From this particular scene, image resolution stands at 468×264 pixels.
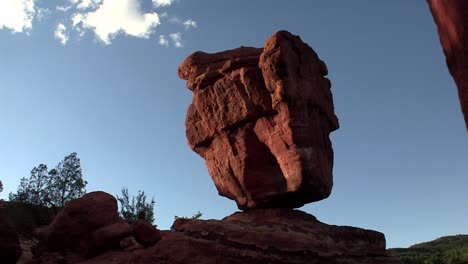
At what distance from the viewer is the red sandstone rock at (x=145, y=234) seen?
17.0 metres

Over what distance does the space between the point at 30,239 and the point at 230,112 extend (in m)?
15.7

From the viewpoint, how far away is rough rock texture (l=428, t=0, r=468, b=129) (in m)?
3.50

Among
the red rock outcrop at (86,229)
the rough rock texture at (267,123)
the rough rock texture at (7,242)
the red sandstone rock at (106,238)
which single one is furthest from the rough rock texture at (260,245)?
the rough rock texture at (267,123)

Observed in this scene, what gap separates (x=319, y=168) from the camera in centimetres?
2084

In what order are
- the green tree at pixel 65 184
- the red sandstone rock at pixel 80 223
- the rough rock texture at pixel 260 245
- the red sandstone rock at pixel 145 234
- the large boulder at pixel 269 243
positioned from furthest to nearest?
the green tree at pixel 65 184, the red sandstone rock at pixel 145 234, the red sandstone rock at pixel 80 223, the large boulder at pixel 269 243, the rough rock texture at pixel 260 245

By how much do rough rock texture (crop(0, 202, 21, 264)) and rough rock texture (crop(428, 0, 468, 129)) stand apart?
16.4 metres

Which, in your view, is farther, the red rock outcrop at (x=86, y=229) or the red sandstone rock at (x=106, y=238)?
the red rock outcrop at (x=86, y=229)

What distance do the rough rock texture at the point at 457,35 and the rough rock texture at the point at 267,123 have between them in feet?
54.9

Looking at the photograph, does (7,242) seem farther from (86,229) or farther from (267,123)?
(267,123)

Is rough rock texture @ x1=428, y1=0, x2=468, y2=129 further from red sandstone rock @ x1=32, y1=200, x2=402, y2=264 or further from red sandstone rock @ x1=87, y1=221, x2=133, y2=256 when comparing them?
red sandstone rock @ x1=87, y1=221, x2=133, y2=256

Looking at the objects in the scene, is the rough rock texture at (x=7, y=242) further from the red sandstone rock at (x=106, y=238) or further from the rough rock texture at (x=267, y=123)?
the rough rock texture at (x=267, y=123)

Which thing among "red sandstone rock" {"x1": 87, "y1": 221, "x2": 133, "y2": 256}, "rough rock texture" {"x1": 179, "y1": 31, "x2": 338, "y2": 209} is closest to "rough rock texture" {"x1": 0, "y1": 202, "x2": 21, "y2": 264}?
"red sandstone rock" {"x1": 87, "y1": 221, "x2": 133, "y2": 256}

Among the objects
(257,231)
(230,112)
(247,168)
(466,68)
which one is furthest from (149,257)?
(466,68)

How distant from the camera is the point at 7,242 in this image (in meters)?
16.5
